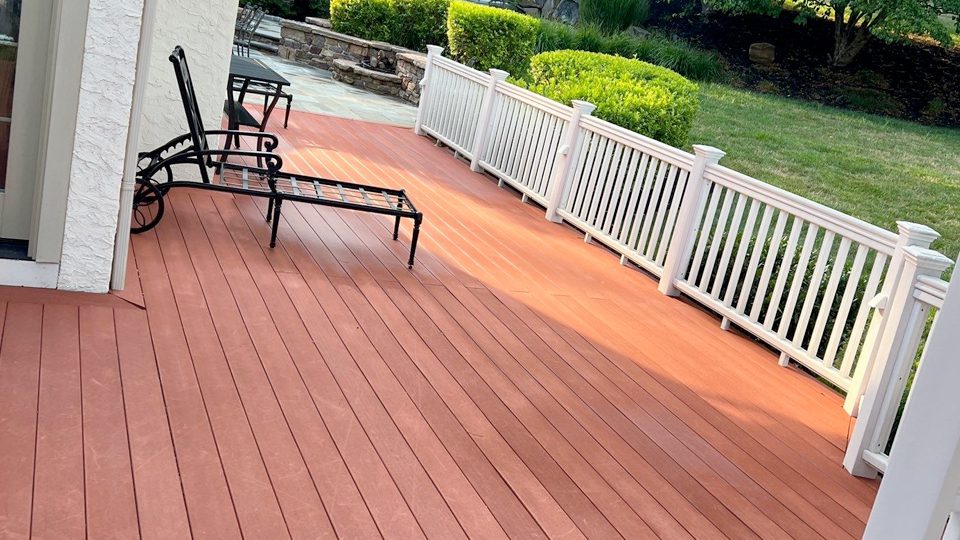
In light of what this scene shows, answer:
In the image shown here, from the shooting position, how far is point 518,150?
8188mm

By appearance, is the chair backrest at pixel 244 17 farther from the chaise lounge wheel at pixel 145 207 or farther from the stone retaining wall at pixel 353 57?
the chaise lounge wheel at pixel 145 207

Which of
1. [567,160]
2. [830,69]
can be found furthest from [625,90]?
[830,69]

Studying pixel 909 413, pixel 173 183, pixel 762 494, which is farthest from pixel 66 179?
pixel 909 413

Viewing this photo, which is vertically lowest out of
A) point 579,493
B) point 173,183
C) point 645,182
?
point 579,493

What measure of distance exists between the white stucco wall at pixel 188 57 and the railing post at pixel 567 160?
2563 millimetres

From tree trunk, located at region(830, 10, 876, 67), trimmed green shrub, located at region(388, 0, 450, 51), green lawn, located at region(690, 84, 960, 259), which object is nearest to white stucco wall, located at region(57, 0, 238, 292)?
green lawn, located at region(690, 84, 960, 259)

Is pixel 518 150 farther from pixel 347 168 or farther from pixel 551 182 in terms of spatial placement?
pixel 347 168

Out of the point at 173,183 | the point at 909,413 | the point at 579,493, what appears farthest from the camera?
the point at 173,183

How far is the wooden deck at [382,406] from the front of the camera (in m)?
2.92

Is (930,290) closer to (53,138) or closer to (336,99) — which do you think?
(53,138)

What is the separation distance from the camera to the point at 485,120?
343 inches

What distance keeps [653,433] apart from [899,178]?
26.8ft

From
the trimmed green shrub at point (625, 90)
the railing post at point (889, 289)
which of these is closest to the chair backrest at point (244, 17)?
the trimmed green shrub at point (625, 90)

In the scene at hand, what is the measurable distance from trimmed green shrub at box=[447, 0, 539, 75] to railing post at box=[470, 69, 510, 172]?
399 cm
